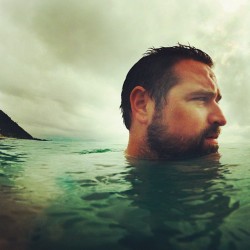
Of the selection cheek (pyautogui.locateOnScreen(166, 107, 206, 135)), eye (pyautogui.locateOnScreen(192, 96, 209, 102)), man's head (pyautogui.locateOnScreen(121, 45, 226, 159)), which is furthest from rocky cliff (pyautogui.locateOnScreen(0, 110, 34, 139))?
eye (pyautogui.locateOnScreen(192, 96, 209, 102))

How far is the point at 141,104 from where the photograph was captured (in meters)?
4.77

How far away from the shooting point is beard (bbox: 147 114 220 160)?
4.07m

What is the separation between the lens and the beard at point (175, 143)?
13.4 feet

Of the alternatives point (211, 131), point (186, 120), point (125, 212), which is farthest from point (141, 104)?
point (125, 212)

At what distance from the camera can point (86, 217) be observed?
6.35ft

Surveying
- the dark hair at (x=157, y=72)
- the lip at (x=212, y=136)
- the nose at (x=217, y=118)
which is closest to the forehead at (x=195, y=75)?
the dark hair at (x=157, y=72)

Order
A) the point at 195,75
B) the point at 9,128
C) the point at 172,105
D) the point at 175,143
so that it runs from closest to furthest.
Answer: the point at 175,143 < the point at 172,105 < the point at 195,75 < the point at 9,128

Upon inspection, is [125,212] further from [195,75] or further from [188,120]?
[195,75]

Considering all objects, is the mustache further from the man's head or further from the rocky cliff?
the rocky cliff

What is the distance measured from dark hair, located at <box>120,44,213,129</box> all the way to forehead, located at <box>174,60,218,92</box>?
0.36 feet

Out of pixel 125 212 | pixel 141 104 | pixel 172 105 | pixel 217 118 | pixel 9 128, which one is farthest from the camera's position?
pixel 9 128

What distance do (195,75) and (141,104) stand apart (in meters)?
1.10

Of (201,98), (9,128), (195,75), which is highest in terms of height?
(195,75)

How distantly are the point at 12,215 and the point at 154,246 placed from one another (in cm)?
112
